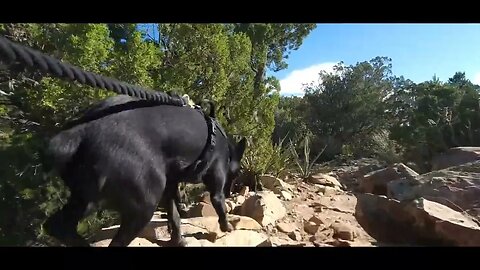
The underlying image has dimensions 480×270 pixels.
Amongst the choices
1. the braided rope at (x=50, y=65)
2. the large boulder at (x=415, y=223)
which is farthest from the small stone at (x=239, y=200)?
the braided rope at (x=50, y=65)

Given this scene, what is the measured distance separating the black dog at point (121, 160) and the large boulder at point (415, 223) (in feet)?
8.18

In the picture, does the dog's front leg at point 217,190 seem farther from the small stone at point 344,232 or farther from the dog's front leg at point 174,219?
the small stone at point 344,232

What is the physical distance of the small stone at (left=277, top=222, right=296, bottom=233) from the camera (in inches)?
182

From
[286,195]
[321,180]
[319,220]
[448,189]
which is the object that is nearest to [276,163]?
[286,195]

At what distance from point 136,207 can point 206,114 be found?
0.89 meters

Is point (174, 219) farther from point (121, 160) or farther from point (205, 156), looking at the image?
point (121, 160)

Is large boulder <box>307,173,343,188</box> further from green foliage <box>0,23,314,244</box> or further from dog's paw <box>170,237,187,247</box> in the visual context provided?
dog's paw <box>170,237,187,247</box>

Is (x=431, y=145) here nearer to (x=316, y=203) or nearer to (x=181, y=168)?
(x=316, y=203)

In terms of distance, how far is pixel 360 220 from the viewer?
15.1ft

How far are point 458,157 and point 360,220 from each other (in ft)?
12.5

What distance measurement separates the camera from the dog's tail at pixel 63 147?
1823mm

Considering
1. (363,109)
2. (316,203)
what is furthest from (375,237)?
(363,109)

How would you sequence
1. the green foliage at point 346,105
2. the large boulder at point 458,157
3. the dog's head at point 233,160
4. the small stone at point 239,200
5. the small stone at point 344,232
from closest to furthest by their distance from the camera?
the dog's head at point 233,160, the small stone at point 344,232, the small stone at point 239,200, the large boulder at point 458,157, the green foliage at point 346,105
